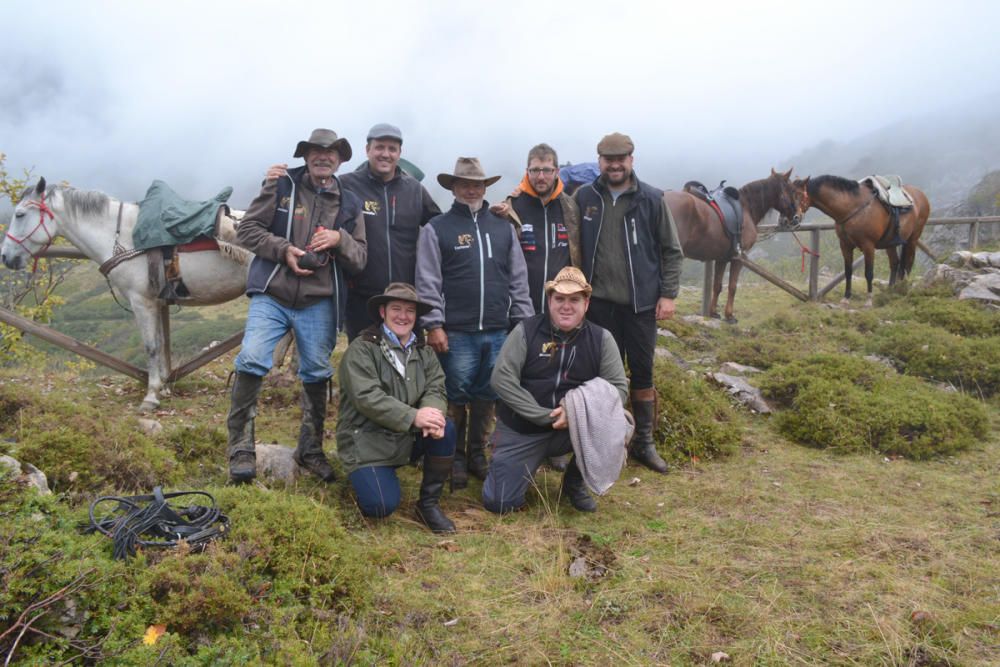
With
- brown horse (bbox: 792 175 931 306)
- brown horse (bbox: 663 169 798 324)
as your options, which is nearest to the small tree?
brown horse (bbox: 663 169 798 324)

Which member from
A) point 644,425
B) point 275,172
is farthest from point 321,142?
point 644,425

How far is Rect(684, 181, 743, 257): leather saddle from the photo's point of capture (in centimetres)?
1052

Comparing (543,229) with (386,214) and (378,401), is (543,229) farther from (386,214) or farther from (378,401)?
(378,401)

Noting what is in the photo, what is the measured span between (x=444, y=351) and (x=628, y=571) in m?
1.97

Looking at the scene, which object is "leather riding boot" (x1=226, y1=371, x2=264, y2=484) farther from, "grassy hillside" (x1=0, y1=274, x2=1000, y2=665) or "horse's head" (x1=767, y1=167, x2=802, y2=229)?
"horse's head" (x1=767, y1=167, x2=802, y2=229)

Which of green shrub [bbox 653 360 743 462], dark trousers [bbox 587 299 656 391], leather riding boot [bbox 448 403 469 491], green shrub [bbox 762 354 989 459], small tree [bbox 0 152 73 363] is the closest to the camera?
leather riding boot [bbox 448 403 469 491]

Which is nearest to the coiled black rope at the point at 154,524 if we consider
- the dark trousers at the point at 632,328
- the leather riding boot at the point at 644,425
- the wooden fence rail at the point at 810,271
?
the dark trousers at the point at 632,328

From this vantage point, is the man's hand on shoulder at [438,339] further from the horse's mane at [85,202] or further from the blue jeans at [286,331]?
the horse's mane at [85,202]

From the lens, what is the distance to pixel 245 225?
165 inches

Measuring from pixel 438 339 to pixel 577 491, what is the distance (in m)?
1.48

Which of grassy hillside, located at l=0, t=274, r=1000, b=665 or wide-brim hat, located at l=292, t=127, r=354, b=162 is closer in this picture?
grassy hillside, located at l=0, t=274, r=1000, b=665

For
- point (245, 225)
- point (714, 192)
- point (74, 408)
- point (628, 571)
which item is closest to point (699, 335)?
point (714, 192)

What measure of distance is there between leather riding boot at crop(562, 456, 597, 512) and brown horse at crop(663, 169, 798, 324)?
619 centimetres

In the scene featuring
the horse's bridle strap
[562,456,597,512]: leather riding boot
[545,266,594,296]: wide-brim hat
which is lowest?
[562,456,597,512]: leather riding boot
